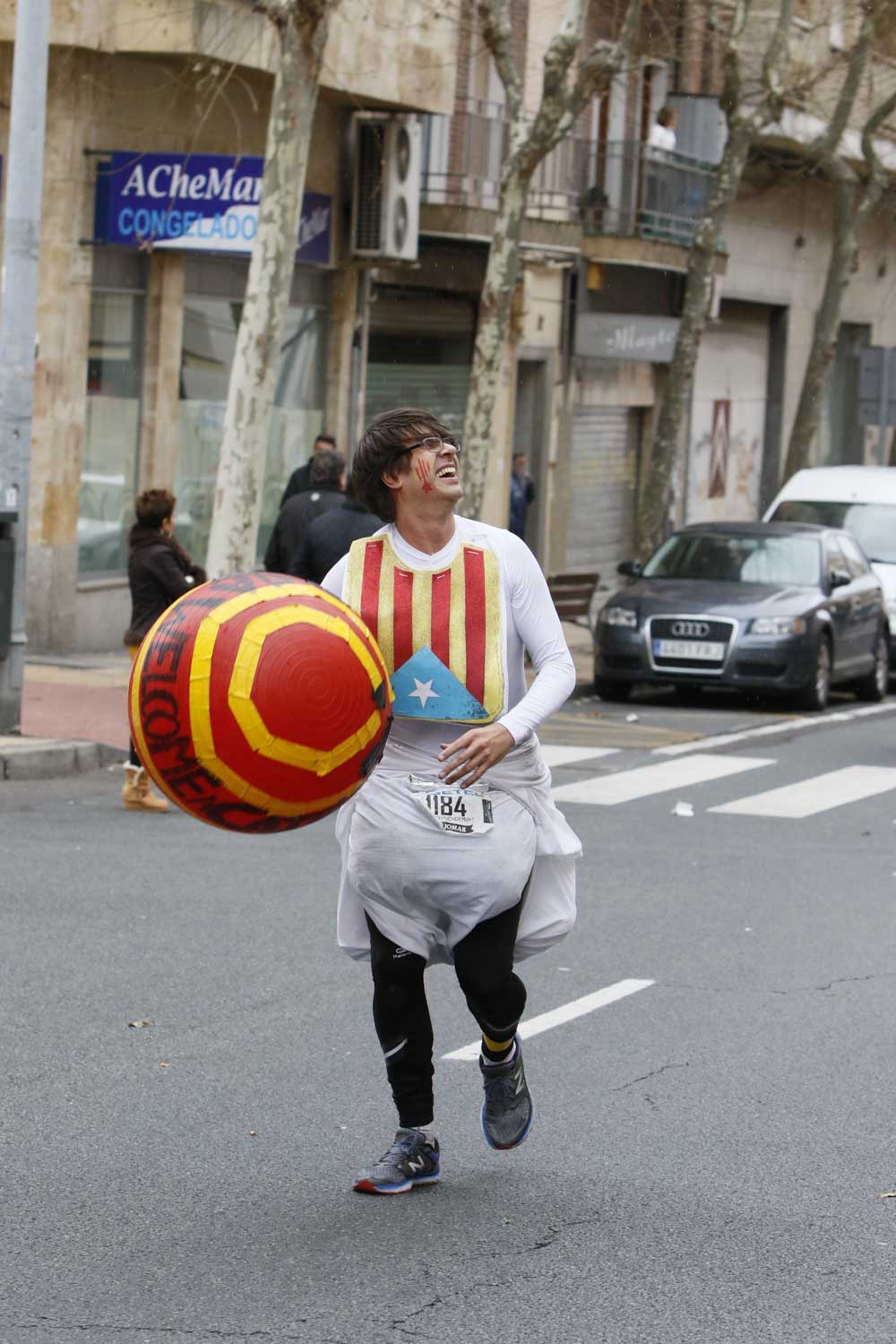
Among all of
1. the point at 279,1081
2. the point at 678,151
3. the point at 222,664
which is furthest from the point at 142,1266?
the point at 678,151

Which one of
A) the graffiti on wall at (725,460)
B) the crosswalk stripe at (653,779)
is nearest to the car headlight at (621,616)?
the crosswalk stripe at (653,779)

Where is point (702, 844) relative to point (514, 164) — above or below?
below

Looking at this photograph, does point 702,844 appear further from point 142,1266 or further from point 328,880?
point 142,1266

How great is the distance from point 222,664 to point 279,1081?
6.61ft

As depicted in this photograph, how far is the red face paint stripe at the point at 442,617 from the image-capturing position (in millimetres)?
Answer: 5113

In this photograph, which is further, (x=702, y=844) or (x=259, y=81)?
(x=259, y=81)

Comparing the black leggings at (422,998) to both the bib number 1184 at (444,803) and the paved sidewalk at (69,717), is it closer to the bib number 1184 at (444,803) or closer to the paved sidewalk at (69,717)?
the bib number 1184 at (444,803)

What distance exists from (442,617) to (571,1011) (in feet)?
9.02

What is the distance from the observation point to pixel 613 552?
33.4 meters

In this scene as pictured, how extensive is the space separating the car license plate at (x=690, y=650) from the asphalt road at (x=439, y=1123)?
26.0ft

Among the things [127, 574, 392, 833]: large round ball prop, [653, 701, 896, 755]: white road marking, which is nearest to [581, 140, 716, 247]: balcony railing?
[653, 701, 896, 755]: white road marking

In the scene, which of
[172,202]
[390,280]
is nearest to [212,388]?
[172,202]

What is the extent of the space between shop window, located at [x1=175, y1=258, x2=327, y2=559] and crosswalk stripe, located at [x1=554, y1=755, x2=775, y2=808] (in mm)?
7784

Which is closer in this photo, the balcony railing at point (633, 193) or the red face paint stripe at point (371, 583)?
the red face paint stripe at point (371, 583)
